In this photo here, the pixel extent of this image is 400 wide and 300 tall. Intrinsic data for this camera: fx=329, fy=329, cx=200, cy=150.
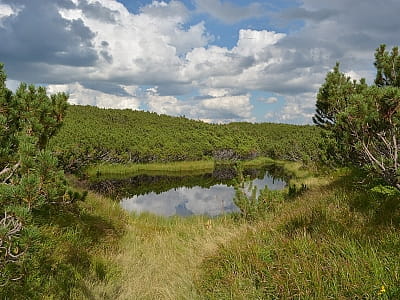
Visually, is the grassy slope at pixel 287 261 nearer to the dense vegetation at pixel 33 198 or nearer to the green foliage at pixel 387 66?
the dense vegetation at pixel 33 198

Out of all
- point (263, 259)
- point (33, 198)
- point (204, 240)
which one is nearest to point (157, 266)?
point (204, 240)

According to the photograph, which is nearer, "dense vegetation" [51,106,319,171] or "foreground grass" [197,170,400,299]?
"foreground grass" [197,170,400,299]

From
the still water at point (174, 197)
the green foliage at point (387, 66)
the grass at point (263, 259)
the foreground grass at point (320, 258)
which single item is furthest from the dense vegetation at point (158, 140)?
the foreground grass at point (320, 258)

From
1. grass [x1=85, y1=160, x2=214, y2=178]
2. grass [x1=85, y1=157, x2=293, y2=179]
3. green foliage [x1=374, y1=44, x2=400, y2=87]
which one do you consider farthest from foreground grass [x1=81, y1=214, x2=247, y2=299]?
grass [x1=85, y1=160, x2=214, y2=178]

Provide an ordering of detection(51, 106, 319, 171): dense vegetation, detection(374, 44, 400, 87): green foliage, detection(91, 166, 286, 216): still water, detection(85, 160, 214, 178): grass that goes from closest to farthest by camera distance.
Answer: detection(374, 44, 400, 87): green foliage → detection(91, 166, 286, 216): still water → detection(85, 160, 214, 178): grass → detection(51, 106, 319, 171): dense vegetation

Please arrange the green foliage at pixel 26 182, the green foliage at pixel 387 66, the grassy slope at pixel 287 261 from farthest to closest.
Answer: the green foliage at pixel 387 66 < the grassy slope at pixel 287 261 < the green foliage at pixel 26 182

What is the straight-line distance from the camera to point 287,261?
5422mm

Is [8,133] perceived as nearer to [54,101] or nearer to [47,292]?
[54,101]

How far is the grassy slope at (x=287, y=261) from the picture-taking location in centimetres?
453

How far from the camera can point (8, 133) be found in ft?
19.7

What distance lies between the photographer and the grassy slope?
4527 mm

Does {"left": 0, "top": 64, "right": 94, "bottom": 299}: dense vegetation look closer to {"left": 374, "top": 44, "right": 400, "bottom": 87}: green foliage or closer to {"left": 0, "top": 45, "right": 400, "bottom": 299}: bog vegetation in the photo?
{"left": 0, "top": 45, "right": 400, "bottom": 299}: bog vegetation

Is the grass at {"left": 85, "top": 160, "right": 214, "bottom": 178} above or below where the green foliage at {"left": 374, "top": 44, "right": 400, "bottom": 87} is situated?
below

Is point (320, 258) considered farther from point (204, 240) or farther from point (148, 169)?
point (148, 169)
